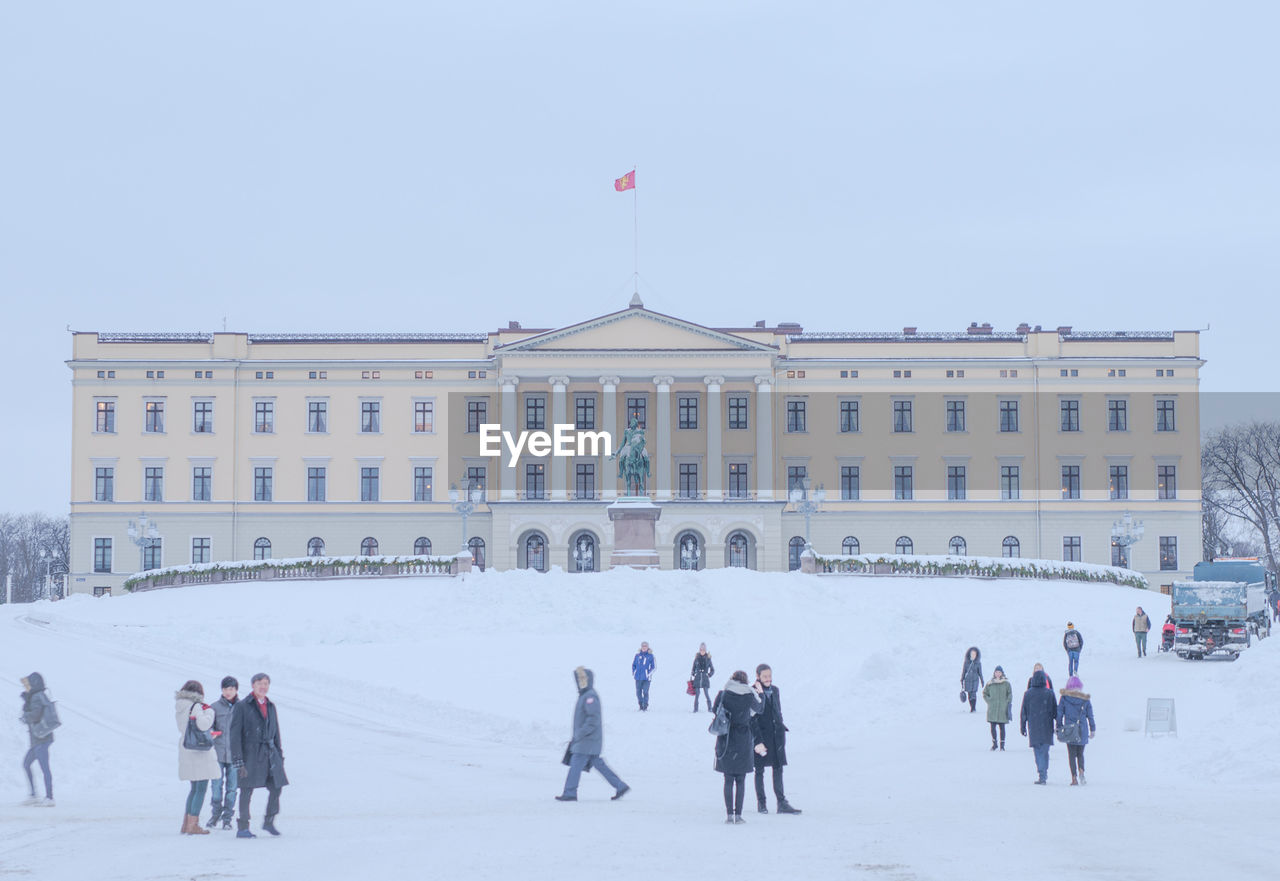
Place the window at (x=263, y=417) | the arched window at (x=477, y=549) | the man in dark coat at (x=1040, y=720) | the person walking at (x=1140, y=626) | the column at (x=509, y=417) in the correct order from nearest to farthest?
the man in dark coat at (x=1040, y=720) < the person walking at (x=1140, y=626) < the column at (x=509, y=417) < the arched window at (x=477, y=549) < the window at (x=263, y=417)

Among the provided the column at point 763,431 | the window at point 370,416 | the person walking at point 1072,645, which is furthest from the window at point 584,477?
the person walking at point 1072,645

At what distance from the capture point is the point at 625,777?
20.0m

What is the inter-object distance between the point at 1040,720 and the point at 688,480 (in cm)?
5565

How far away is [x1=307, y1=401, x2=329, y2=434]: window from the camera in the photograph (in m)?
75.1

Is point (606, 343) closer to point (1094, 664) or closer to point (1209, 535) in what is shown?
point (1094, 664)

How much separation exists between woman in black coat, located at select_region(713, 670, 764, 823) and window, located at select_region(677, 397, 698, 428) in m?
59.0

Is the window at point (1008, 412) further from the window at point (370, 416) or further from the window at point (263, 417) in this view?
the window at point (263, 417)

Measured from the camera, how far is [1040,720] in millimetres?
18547

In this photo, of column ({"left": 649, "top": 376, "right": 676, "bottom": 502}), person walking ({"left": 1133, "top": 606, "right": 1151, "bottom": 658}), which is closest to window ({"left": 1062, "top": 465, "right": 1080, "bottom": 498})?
column ({"left": 649, "top": 376, "right": 676, "bottom": 502})

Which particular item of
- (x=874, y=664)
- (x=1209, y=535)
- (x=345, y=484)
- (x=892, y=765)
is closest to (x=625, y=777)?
(x=892, y=765)

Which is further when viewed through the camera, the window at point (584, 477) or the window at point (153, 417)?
the window at point (153, 417)

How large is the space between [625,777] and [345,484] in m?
56.4

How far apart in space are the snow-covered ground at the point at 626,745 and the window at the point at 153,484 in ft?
82.7

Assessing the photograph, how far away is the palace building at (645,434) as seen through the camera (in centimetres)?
7356
